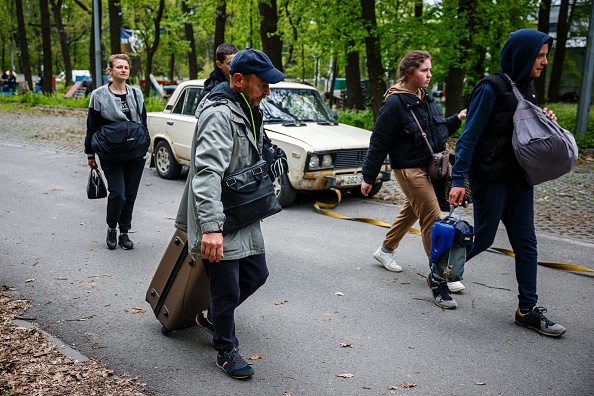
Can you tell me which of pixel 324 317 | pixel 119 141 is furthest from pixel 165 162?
pixel 324 317

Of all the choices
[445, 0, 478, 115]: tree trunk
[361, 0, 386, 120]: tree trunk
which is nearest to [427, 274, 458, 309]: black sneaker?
[445, 0, 478, 115]: tree trunk

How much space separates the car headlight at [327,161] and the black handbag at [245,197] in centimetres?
539

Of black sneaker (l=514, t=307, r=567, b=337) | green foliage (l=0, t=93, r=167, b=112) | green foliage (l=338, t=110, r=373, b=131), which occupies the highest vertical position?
green foliage (l=338, t=110, r=373, b=131)

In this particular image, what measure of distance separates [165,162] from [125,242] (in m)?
4.84

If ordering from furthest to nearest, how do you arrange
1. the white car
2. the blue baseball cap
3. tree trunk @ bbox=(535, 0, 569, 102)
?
1. tree trunk @ bbox=(535, 0, 569, 102)
2. the white car
3. the blue baseball cap

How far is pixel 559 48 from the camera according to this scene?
28922 mm

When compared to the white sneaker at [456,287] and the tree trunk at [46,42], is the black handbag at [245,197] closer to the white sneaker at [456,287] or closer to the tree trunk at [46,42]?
the white sneaker at [456,287]

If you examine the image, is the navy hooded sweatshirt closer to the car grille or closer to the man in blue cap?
the man in blue cap

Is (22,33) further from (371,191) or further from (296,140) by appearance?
(296,140)

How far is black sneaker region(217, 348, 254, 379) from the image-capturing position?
389 centimetres

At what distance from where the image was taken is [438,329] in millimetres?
4828

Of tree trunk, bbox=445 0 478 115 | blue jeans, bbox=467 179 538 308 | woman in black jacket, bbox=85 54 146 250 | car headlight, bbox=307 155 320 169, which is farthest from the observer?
tree trunk, bbox=445 0 478 115

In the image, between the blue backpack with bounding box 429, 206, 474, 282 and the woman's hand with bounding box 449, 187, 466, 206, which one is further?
the blue backpack with bounding box 429, 206, 474, 282

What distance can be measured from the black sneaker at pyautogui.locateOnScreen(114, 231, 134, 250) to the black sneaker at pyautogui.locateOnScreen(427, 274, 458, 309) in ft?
10.6
